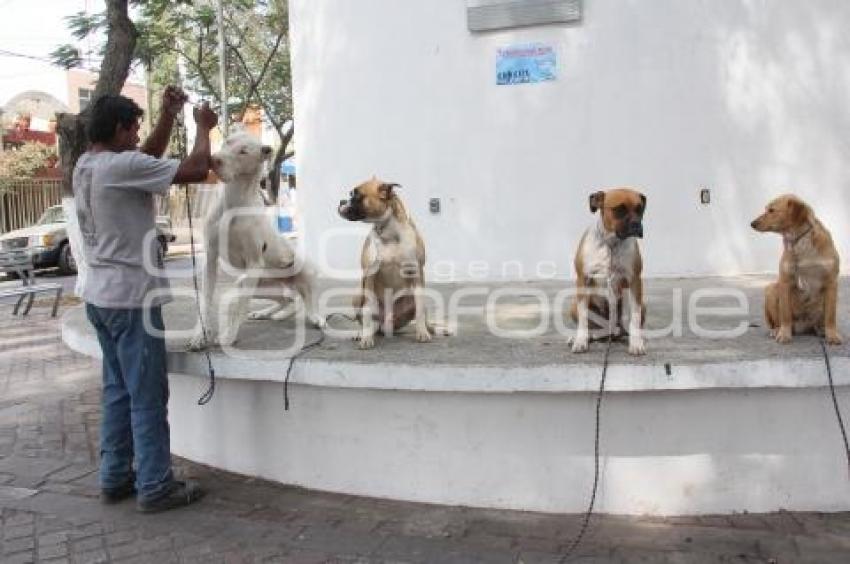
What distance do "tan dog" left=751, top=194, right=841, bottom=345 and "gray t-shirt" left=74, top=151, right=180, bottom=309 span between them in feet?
10.1

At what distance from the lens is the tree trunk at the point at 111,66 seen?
28.2 feet

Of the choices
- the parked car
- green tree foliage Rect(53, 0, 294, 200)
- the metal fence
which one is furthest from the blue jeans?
the metal fence

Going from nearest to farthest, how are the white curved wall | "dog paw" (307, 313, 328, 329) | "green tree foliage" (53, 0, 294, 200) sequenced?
"dog paw" (307, 313, 328, 329) → the white curved wall → "green tree foliage" (53, 0, 294, 200)

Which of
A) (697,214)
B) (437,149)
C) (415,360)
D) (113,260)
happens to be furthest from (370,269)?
(697,214)

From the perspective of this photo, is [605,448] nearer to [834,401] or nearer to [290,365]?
[834,401]

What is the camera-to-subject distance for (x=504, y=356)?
4.11 m

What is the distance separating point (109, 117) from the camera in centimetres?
405

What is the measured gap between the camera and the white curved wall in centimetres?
700

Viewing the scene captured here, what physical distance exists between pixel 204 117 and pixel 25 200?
2426 cm

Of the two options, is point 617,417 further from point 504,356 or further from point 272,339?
point 272,339

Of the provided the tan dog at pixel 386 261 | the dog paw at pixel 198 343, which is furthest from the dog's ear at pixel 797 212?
the dog paw at pixel 198 343

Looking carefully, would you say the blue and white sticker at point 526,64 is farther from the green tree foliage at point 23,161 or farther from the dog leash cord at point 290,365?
the green tree foliage at point 23,161

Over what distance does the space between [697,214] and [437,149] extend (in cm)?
249

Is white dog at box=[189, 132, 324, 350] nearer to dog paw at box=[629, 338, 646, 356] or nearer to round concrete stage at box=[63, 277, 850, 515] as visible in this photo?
round concrete stage at box=[63, 277, 850, 515]
